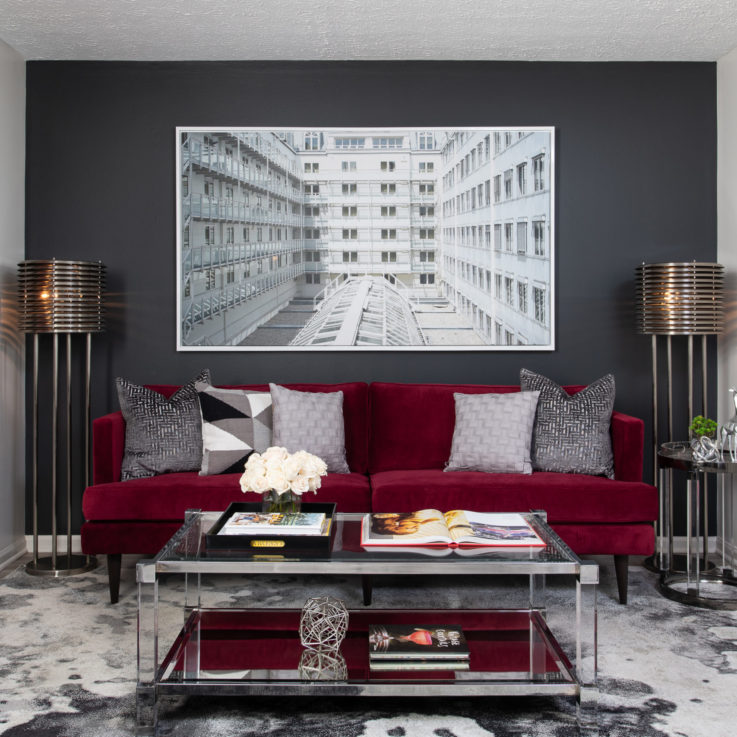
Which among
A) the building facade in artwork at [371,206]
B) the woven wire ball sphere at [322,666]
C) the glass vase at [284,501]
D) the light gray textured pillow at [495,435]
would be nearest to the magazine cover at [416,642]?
the woven wire ball sphere at [322,666]

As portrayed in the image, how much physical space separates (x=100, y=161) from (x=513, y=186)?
2400 mm

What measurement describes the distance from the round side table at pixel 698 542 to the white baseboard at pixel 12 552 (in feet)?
11.1

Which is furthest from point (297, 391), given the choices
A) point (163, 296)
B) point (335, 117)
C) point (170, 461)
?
point (335, 117)

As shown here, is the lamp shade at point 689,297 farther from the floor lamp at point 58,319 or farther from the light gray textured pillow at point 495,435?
the floor lamp at point 58,319

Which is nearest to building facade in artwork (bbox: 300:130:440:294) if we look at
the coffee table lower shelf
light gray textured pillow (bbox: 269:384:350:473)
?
light gray textured pillow (bbox: 269:384:350:473)

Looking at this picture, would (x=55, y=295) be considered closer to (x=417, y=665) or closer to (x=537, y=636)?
(x=417, y=665)

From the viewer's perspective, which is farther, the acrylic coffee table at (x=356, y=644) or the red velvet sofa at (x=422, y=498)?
the red velvet sofa at (x=422, y=498)

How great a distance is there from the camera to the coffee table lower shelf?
236 centimetres

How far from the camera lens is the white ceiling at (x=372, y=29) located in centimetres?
378

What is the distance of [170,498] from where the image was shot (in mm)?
3617

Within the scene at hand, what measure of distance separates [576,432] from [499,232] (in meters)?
1.36

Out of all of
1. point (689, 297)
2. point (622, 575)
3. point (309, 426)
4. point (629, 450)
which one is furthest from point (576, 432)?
point (309, 426)

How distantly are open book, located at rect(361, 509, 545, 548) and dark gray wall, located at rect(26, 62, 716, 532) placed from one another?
6.41ft

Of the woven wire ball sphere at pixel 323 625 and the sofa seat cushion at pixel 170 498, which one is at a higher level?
the sofa seat cushion at pixel 170 498
